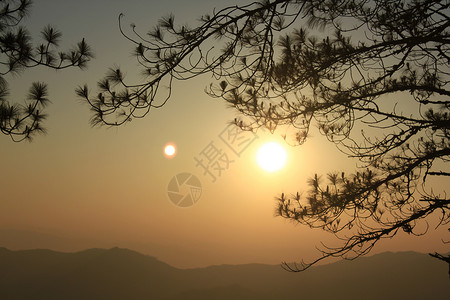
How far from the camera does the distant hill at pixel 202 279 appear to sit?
109500mm

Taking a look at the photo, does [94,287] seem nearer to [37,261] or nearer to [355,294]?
[37,261]

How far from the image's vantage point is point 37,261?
161 m

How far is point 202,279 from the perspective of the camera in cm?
14262

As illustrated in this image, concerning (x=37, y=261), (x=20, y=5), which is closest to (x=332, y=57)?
(x=20, y=5)

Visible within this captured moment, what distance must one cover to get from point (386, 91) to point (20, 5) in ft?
12.8

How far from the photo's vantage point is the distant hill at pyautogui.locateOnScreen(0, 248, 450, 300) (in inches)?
4311

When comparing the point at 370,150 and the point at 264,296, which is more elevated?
the point at 264,296

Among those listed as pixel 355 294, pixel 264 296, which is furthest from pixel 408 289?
pixel 264 296

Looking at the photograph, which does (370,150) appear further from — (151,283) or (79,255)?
(79,255)

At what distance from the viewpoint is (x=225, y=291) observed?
116125 mm

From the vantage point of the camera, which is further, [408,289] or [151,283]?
[151,283]

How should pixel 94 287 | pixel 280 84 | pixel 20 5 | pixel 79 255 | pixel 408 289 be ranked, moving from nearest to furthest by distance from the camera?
1. pixel 20 5
2. pixel 280 84
3. pixel 408 289
4. pixel 94 287
5. pixel 79 255

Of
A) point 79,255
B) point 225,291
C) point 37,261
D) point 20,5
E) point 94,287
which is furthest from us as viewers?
point 79,255

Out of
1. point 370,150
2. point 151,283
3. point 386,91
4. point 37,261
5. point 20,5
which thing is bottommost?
point 370,150
